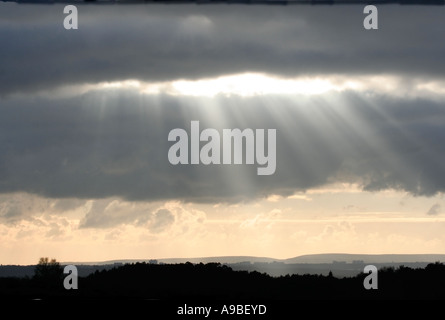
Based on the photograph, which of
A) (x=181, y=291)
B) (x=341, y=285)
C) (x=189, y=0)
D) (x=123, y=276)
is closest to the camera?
(x=189, y=0)

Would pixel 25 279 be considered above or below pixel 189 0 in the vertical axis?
below

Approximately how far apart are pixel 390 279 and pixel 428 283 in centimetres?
319

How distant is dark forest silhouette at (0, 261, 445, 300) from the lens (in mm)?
57028

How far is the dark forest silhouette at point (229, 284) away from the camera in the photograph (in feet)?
187

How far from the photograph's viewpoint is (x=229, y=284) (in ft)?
200

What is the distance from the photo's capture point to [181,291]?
51.2 meters
